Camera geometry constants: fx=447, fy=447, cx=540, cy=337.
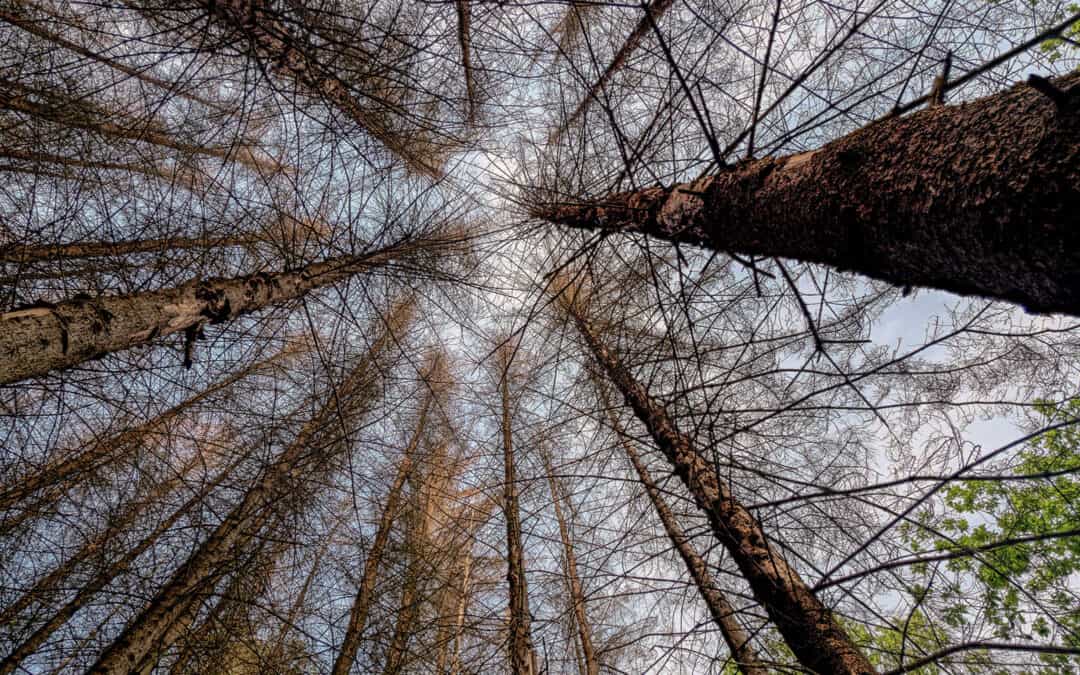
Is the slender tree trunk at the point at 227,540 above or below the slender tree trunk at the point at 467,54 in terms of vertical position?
below

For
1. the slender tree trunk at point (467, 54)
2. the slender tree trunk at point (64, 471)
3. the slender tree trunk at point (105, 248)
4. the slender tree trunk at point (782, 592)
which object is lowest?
the slender tree trunk at point (782, 592)

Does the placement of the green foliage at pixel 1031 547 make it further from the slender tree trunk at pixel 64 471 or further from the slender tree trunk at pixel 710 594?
the slender tree trunk at pixel 64 471

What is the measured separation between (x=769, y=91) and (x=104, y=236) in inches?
202

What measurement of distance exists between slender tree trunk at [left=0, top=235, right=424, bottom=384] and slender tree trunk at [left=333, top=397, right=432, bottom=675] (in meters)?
1.73

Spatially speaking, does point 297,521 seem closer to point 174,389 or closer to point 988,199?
point 174,389

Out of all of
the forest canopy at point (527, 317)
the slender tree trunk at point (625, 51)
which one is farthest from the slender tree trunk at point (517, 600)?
the slender tree trunk at point (625, 51)

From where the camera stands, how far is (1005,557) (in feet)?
10.7

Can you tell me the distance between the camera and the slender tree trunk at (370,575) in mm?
3278

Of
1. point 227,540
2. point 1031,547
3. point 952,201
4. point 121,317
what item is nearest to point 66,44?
point 121,317

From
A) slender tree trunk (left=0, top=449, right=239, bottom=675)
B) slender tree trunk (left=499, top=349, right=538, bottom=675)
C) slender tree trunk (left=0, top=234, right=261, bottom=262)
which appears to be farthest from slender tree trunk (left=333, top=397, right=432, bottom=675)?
slender tree trunk (left=0, top=234, right=261, bottom=262)

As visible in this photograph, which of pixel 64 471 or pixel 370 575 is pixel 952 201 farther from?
pixel 64 471

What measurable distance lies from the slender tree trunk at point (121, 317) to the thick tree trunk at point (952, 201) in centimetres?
199

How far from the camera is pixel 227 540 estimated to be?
3375 mm

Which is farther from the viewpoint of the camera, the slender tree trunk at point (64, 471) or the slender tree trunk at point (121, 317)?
the slender tree trunk at point (64, 471)
